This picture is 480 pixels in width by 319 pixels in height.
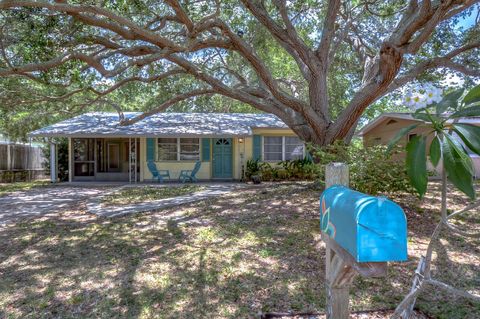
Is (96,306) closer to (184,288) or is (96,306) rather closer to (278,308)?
(184,288)

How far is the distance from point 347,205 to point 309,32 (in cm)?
1371

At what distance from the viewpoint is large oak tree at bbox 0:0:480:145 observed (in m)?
7.16

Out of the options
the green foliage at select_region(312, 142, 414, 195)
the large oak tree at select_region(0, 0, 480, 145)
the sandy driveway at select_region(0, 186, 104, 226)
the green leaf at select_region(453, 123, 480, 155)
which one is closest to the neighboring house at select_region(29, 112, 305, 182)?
the large oak tree at select_region(0, 0, 480, 145)

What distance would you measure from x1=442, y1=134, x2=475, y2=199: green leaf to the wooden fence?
20315 millimetres

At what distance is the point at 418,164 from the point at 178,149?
14749 mm

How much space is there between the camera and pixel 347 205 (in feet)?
6.08

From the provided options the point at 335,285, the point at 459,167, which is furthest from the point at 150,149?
the point at 459,167

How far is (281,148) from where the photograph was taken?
54.2ft

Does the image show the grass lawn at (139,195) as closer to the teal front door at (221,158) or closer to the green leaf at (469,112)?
the teal front door at (221,158)

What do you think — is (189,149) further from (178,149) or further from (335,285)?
(335,285)

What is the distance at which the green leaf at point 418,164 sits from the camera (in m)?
1.76

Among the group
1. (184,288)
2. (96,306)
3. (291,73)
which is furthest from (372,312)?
(291,73)

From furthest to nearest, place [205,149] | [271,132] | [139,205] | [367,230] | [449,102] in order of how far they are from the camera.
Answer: [271,132], [205,149], [139,205], [449,102], [367,230]

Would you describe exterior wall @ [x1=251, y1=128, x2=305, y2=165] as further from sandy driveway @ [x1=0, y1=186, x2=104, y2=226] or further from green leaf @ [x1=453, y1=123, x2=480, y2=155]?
green leaf @ [x1=453, y1=123, x2=480, y2=155]
